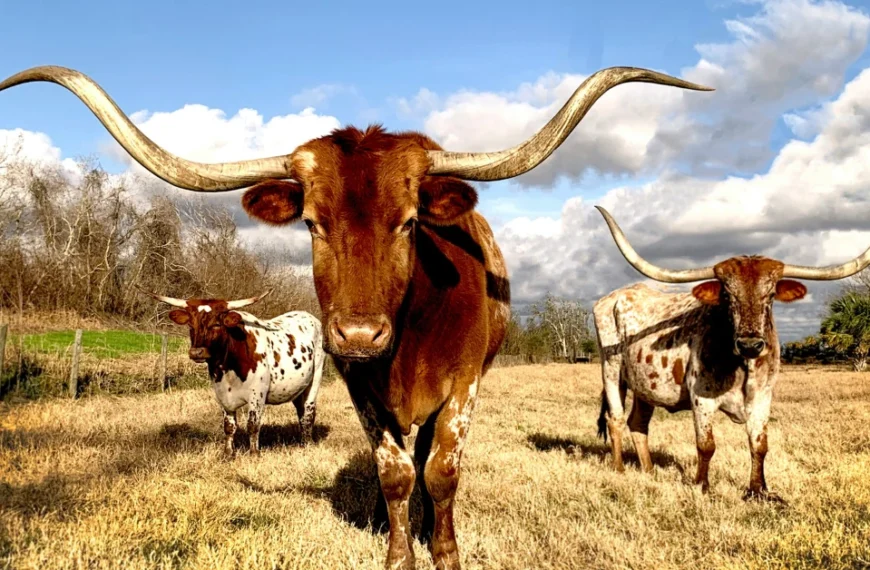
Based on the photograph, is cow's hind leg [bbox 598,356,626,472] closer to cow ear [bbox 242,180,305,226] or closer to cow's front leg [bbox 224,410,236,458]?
cow's front leg [bbox 224,410,236,458]

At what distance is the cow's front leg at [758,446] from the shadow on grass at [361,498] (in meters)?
3.01

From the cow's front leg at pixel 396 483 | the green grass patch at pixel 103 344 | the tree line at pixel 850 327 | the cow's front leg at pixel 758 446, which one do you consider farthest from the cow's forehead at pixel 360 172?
the tree line at pixel 850 327

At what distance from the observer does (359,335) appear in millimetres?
2590

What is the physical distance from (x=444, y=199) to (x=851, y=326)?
2742 cm

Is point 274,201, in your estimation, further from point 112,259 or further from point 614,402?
point 112,259

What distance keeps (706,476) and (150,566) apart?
479 centimetres

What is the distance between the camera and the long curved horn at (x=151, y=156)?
3051 mm

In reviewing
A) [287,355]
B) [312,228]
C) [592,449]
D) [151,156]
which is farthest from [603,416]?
[151,156]

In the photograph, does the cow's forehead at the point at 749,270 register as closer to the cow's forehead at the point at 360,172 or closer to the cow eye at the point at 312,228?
the cow's forehead at the point at 360,172

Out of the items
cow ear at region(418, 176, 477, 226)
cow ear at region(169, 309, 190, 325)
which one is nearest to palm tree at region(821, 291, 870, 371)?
cow ear at region(169, 309, 190, 325)

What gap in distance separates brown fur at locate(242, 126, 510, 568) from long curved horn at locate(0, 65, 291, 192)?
0.47 ft

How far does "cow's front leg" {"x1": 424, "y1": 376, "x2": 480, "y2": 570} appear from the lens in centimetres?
356

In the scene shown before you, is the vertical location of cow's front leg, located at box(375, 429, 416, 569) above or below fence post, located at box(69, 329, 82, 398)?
above

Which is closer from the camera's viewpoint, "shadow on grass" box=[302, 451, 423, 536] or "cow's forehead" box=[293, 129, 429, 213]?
"cow's forehead" box=[293, 129, 429, 213]
